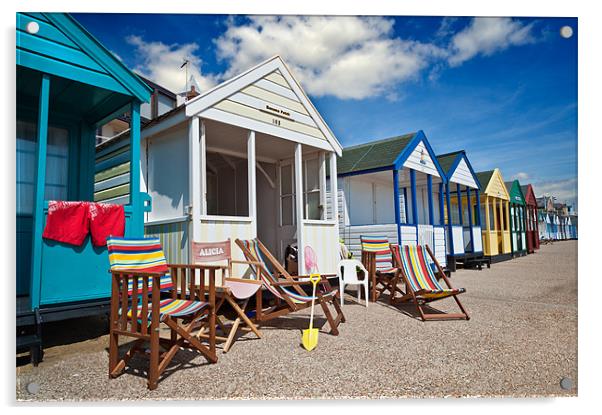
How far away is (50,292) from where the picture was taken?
3506 millimetres

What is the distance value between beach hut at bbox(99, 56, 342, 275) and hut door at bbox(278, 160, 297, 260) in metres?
0.02

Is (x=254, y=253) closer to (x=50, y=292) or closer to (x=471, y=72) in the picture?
(x=50, y=292)

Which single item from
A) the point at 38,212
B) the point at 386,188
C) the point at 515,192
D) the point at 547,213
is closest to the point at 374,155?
the point at 386,188

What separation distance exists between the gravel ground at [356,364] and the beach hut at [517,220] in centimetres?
1126

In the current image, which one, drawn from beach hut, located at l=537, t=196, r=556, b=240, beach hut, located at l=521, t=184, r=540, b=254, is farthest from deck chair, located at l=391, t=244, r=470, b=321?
beach hut, located at l=521, t=184, r=540, b=254

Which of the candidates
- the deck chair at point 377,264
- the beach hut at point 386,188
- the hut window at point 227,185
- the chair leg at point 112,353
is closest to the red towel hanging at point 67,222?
the chair leg at point 112,353

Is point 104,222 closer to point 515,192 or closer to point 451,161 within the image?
point 451,161

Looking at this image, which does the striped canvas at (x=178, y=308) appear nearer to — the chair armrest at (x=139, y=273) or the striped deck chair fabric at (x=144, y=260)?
the striped deck chair fabric at (x=144, y=260)

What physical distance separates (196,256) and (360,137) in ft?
7.01

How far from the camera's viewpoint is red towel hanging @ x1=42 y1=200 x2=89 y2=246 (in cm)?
349

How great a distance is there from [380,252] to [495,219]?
8.80m

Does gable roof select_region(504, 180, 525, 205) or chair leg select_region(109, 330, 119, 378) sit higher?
gable roof select_region(504, 180, 525, 205)

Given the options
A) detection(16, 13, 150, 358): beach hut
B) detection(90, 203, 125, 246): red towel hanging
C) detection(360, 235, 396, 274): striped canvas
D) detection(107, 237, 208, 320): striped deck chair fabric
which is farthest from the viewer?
detection(360, 235, 396, 274): striped canvas

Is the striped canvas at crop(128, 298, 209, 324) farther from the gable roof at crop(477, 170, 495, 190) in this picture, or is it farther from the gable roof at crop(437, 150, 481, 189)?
the gable roof at crop(477, 170, 495, 190)
